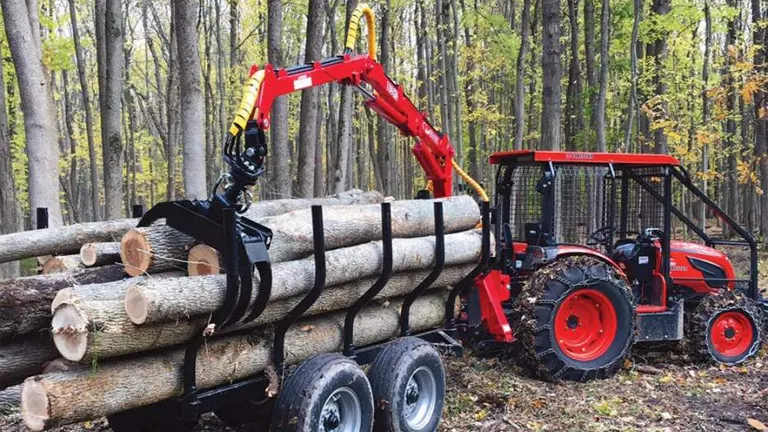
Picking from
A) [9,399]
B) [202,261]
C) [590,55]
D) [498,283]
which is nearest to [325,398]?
[202,261]

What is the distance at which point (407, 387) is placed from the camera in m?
5.04

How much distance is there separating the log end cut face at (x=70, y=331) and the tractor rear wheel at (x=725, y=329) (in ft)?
Answer: 21.4

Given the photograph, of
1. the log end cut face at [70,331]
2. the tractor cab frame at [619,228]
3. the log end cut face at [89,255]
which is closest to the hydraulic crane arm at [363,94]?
the tractor cab frame at [619,228]

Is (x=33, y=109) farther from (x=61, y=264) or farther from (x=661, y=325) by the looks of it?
(x=661, y=325)

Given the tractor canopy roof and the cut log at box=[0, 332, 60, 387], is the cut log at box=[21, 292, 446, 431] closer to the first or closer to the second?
the cut log at box=[0, 332, 60, 387]

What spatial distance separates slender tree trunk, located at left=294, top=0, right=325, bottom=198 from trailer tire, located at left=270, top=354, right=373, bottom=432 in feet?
Answer: 22.4

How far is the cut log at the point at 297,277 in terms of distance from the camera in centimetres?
353

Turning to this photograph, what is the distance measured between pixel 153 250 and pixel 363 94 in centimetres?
317

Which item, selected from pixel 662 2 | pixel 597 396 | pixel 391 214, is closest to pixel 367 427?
pixel 391 214

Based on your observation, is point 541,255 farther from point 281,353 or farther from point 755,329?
point 281,353

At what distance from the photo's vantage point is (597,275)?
6.81m

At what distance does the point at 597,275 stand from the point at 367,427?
3.38 metres

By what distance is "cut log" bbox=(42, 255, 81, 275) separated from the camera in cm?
468

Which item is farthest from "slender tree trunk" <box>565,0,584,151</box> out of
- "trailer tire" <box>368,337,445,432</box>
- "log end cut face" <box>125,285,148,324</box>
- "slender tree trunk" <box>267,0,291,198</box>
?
"log end cut face" <box>125,285,148,324</box>
